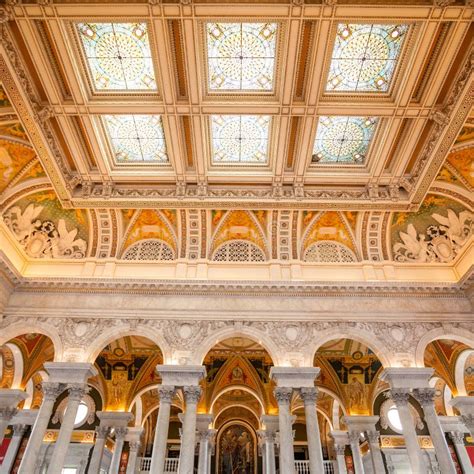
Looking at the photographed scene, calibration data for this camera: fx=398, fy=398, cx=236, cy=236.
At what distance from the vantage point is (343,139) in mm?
11805

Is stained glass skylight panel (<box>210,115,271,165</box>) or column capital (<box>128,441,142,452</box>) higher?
stained glass skylight panel (<box>210,115,271,165</box>)

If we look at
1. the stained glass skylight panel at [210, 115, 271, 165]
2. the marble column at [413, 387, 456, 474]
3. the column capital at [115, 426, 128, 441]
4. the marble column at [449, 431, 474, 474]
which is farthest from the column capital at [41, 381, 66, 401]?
the marble column at [449, 431, 474, 474]

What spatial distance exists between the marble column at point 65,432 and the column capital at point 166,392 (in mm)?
2269

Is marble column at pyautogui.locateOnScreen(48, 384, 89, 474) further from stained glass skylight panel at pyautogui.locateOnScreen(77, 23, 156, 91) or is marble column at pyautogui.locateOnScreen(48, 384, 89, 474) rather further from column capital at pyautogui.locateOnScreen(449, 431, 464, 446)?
column capital at pyautogui.locateOnScreen(449, 431, 464, 446)

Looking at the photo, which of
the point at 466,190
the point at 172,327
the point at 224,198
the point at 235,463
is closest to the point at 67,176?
the point at 224,198

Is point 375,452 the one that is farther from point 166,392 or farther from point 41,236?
point 41,236

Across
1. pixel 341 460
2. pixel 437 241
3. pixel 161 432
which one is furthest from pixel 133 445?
pixel 437 241

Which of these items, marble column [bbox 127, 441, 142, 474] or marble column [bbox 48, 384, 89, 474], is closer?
marble column [bbox 48, 384, 89, 474]

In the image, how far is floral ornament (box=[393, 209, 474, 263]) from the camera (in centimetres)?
1340

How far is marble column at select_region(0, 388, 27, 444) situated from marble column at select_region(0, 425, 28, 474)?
373cm

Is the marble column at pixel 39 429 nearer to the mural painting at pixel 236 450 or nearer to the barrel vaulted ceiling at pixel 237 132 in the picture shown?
the barrel vaulted ceiling at pixel 237 132

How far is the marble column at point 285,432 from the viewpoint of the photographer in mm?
10541

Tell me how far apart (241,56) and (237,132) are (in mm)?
2393

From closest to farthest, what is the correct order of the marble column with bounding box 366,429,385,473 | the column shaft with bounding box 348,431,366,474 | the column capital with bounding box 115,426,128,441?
1. the marble column with bounding box 366,429,385,473
2. the column shaft with bounding box 348,431,366,474
3. the column capital with bounding box 115,426,128,441
